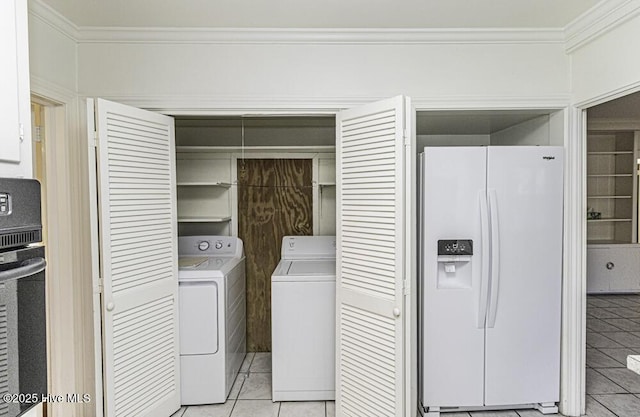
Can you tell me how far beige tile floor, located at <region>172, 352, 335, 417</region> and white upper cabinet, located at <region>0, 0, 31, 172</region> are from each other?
2.18 metres

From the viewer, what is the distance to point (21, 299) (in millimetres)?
1085

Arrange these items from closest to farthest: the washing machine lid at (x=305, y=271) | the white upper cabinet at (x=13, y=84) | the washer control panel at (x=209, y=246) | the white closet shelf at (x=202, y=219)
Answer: the white upper cabinet at (x=13, y=84) < the washing machine lid at (x=305, y=271) < the white closet shelf at (x=202, y=219) < the washer control panel at (x=209, y=246)

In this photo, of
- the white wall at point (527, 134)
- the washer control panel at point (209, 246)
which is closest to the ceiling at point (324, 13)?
the white wall at point (527, 134)

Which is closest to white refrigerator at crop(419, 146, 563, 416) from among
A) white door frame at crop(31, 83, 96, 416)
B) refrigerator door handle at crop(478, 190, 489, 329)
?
refrigerator door handle at crop(478, 190, 489, 329)

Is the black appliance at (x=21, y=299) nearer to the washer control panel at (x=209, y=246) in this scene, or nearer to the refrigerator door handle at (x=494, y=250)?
the refrigerator door handle at (x=494, y=250)

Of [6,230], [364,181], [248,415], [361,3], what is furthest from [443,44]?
[248,415]

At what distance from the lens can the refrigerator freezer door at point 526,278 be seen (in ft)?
8.61

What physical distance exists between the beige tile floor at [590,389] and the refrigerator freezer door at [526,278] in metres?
0.26

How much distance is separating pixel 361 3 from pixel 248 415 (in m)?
2.72

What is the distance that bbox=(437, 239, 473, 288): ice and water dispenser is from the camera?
2.61m

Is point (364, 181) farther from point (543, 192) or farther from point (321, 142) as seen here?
point (321, 142)

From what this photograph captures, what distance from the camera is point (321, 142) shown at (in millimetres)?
3992

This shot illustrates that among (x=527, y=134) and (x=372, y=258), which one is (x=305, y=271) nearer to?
(x=372, y=258)

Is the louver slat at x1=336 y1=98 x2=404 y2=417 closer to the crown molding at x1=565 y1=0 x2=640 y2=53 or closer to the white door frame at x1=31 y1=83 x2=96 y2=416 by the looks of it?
the crown molding at x1=565 y1=0 x2=640 y2=53
